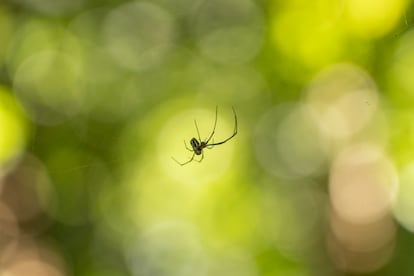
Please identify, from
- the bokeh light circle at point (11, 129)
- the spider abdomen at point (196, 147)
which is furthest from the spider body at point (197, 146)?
the bokeh light circle at point (11, 129)

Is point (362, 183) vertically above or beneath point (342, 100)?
beneath

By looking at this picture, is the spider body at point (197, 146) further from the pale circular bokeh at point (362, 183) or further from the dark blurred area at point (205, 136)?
the pale circular bokeh at point (362, 183)

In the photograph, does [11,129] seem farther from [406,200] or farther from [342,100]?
[406,200]

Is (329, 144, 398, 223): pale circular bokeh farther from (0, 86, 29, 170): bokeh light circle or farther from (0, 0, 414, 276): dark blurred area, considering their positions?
(0, 86, 29, 170): bokeh light circle

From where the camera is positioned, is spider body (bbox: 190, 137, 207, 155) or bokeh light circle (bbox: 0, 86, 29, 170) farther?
bokeh light circle (bbox: 0, 86, 29, 170)

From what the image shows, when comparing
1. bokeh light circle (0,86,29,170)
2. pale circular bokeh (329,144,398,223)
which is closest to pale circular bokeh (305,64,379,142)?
pale circular bokeh (329,144,398,223)

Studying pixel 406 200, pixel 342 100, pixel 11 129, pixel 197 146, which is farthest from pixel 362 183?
pixel 11 129

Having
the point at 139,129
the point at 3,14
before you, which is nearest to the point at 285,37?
the point at 139,129

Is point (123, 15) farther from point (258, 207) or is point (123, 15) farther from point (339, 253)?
point (339, 253)
